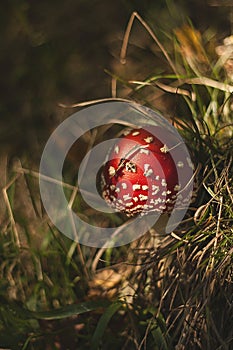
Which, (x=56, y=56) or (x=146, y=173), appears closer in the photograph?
(x=146, y=173)

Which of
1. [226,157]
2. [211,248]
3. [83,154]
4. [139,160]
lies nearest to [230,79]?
[226,157]

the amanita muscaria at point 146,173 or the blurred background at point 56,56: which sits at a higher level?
the blurred background at point 56,56

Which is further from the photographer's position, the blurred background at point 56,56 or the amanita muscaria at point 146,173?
the blurred background at point 56,56

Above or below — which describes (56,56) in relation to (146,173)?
above

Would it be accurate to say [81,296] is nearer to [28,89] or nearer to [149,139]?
[149,139]

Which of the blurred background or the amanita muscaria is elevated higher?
the blurred background
